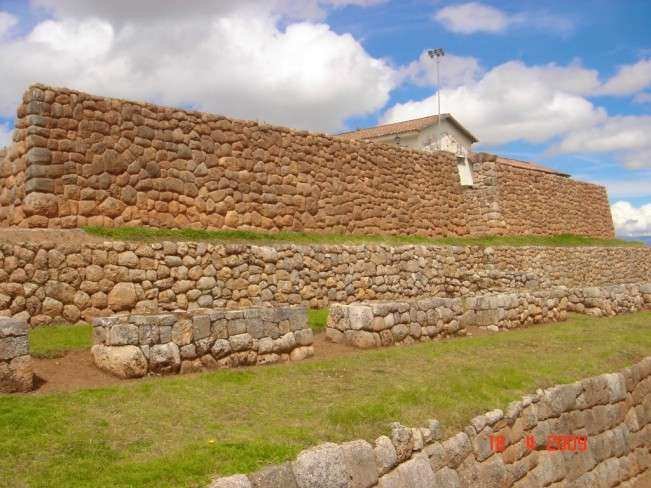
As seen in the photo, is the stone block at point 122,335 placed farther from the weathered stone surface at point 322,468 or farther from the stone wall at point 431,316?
the stone wall at point 431,316

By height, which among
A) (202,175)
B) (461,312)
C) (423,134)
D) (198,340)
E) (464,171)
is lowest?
(461,312)

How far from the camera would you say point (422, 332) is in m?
12.9

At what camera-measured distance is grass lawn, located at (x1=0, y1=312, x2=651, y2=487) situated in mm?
5453

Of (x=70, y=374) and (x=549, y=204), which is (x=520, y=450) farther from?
(x=549, y=204)

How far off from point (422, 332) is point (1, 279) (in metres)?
7.78

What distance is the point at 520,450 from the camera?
870 cm

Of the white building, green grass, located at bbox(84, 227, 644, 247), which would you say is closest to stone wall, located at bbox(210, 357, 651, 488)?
green grass, located at bbox(84, 227, 644, 247)

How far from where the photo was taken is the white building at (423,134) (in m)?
46.6

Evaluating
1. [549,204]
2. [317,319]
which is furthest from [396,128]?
[317,319]

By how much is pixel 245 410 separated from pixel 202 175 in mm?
9089

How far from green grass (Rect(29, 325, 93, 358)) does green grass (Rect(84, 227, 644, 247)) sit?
250cm

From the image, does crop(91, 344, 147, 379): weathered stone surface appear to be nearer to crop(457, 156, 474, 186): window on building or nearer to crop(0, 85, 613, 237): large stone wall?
crop(0, 85, 613, 237): large stone wall

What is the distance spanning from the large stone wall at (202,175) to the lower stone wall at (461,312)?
16.5 ft

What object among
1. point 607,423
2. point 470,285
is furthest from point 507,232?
point 607,423
